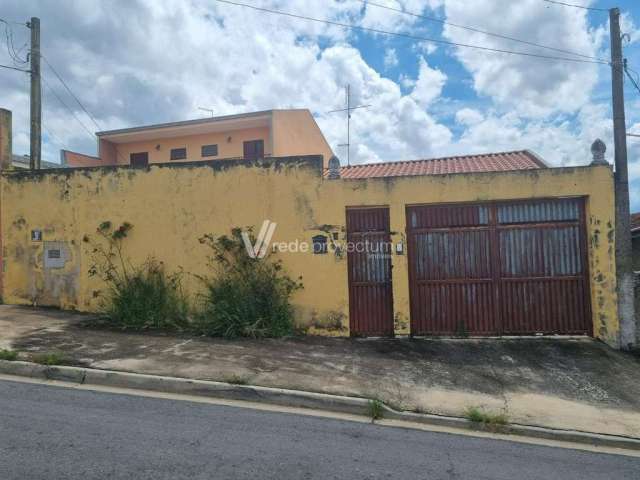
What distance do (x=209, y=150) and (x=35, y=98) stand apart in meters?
8.32

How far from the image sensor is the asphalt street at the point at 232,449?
3.17 metres

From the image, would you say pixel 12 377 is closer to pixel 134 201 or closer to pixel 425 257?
pixel 134 201

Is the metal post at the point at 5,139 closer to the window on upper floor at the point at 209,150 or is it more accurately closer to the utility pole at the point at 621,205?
the window on upper floor at the point at 209,150

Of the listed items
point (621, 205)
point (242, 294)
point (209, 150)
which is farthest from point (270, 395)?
point (209, 150)

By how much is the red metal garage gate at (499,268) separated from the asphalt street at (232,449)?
3800mm

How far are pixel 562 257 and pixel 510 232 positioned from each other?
1020mm

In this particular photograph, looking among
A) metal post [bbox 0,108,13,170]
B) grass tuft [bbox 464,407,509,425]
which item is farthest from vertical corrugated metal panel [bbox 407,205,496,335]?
metal post [bbox 0,108,13,170]

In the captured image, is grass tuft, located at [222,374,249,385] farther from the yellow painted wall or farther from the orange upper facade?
the orange upper facade

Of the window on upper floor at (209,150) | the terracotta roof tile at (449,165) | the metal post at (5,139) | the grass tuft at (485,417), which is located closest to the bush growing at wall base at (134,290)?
the metal post at (5,139)

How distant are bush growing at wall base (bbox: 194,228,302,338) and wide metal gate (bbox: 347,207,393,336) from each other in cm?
116

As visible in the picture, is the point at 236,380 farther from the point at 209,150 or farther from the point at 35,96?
the point at 209,150

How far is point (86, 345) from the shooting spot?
639 cm

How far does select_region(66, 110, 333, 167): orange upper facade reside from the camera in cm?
1689

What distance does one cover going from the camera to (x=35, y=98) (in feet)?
34.6
